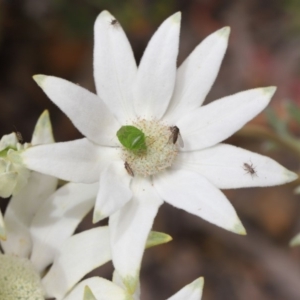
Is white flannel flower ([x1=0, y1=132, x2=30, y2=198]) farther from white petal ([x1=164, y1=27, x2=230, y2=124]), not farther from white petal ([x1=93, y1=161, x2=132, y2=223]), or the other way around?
white petal ([x1=164, y1=27, x2=230, y2=124])

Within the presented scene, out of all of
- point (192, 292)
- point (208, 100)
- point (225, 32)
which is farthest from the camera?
point (208, 100)

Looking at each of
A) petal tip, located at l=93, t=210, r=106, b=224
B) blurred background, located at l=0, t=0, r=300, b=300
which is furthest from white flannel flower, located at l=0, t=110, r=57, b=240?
blurred background, located at l=0, t=0, r=300, b=300

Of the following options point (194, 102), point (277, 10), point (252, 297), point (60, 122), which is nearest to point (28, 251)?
point (194, 102)

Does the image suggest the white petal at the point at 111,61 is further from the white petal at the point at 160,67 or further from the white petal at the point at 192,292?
the white petal at the point at 192,292

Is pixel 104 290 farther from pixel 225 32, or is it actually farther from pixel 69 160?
pixel 225 32

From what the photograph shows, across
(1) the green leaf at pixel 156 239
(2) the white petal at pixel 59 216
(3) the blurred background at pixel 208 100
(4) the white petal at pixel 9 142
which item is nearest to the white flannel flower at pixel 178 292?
(1) the green leaf at pixel 156 239

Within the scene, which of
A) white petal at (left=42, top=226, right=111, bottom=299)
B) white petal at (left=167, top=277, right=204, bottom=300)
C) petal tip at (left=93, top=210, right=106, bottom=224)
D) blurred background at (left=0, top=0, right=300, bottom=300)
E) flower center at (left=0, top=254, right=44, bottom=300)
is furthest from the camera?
blurred background at (left=0, top=0, right=300, bottom=300)

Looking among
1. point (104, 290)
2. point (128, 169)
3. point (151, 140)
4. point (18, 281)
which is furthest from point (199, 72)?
point (18, 281)
